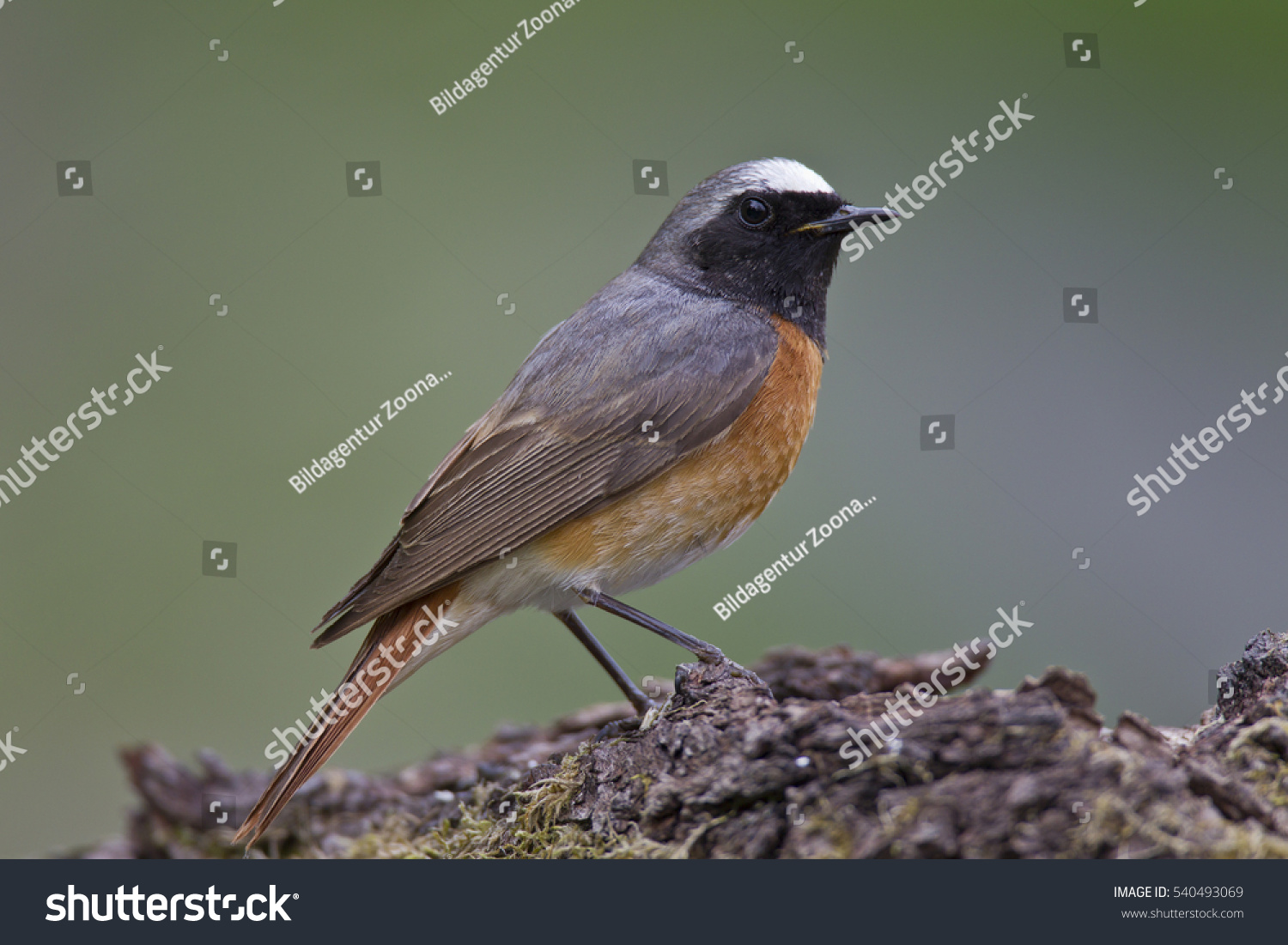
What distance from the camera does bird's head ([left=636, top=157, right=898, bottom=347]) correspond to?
5125 millimetres

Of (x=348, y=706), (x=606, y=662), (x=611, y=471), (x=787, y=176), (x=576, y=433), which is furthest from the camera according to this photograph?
(x=787, y=176)

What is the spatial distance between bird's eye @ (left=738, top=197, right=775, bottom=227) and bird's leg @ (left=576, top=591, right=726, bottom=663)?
202 centimetres

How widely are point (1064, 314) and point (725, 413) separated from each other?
343 cm

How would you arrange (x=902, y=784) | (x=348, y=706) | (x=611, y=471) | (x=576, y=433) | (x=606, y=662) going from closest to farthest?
→ (x=902, y=784) < (x=348, y=706) < (x=611, y=471) < (x=576, y=433) < (x=606, y=662)

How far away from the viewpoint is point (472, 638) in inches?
288

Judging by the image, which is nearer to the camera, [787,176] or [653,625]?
[653,625]

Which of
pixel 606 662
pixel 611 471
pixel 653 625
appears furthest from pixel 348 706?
pixel 611 471

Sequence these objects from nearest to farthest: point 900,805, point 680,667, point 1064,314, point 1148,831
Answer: point 1148,831
point 900,805
point 680,667
point 1064,314

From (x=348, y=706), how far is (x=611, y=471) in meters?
1.51

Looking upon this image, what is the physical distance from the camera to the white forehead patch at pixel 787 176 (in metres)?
5.12

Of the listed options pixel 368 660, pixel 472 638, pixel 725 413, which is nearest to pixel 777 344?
pixel 725 413

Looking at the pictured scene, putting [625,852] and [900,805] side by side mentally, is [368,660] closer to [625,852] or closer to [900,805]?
[625,852]

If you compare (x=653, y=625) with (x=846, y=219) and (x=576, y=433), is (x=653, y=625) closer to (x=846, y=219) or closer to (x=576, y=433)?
(x=576, y=433)

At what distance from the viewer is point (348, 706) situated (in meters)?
4.34
